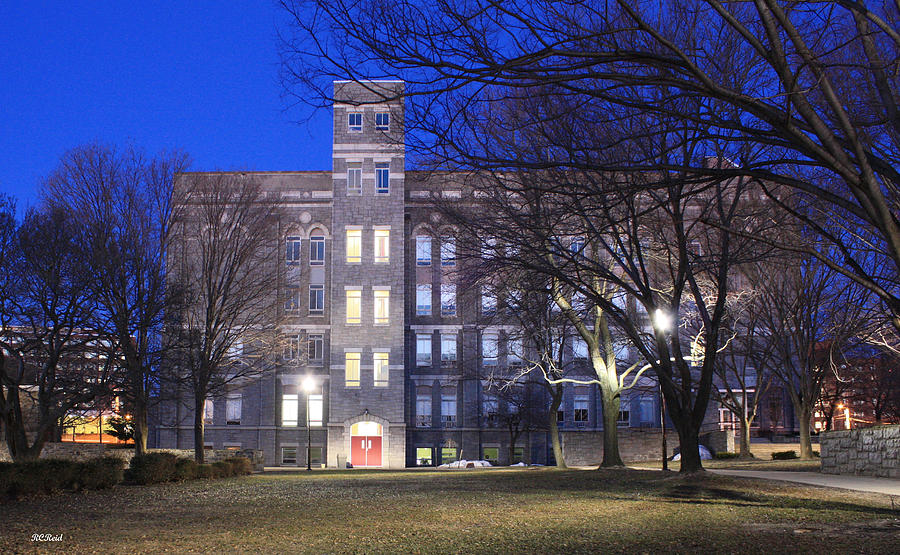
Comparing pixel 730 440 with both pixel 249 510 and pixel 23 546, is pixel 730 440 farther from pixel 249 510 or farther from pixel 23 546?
pixel 23 546

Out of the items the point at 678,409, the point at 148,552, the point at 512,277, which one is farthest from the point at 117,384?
the point at 148,552

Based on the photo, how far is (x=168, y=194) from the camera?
33.8m

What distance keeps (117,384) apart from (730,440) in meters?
31.2

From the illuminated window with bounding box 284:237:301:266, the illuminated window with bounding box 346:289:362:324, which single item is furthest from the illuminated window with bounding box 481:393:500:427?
the illuminated window with bounding box 284:237:301:266

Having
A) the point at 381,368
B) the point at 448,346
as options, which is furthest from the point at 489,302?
the point at 448,346

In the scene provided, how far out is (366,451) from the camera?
173ft

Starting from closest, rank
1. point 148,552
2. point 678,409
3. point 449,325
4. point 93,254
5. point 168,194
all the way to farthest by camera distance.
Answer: point 148,552
point 678,409
point 93,254
point 168,194
point 449,325

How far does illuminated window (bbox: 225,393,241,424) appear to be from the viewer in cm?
5544

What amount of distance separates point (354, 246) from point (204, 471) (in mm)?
28718

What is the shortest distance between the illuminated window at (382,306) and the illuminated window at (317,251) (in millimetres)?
5002

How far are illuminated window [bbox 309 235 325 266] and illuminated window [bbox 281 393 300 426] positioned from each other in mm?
8964

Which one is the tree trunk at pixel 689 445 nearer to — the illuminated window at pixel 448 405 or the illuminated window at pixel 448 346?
the illuminated window at pixel 448 405

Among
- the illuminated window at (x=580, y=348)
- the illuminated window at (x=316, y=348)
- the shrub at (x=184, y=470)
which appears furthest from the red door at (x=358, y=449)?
the shrub at (x=184, y=470)

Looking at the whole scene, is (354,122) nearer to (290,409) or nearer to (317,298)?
(317,298)
